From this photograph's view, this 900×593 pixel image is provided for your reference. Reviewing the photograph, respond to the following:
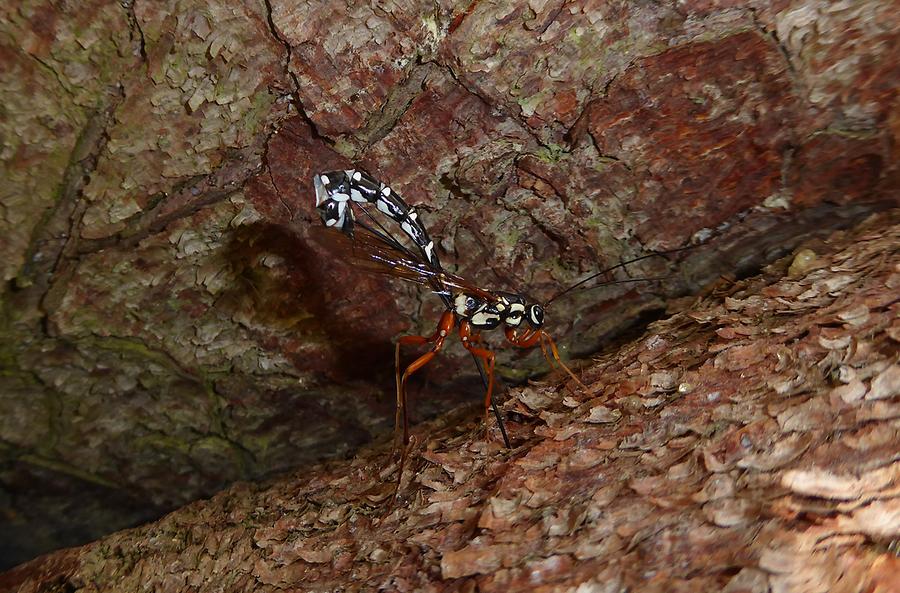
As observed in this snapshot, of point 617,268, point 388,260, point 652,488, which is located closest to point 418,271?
point 388,260

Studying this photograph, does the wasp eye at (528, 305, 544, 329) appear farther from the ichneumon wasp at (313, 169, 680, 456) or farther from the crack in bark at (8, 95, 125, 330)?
the crack in bark at (8, 95, 125, 330)

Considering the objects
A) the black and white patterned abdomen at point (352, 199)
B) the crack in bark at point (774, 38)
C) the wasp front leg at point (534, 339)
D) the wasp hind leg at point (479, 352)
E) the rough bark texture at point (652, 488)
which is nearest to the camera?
the rough bark texture at point (652, 488)

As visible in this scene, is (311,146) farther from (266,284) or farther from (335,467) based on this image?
(335,467)

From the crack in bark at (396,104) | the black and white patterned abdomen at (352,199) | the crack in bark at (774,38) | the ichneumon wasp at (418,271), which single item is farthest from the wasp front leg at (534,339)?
the crack in bark at (774,38)

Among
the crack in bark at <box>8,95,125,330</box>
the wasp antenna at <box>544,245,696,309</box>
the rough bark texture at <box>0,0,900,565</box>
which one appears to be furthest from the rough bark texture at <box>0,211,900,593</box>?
the crack in bark at <box>8,95,125,330</box>

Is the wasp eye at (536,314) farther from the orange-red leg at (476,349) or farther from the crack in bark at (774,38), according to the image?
the crack in bark at (774,38)

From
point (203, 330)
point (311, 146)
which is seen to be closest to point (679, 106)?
point (311, 146)
